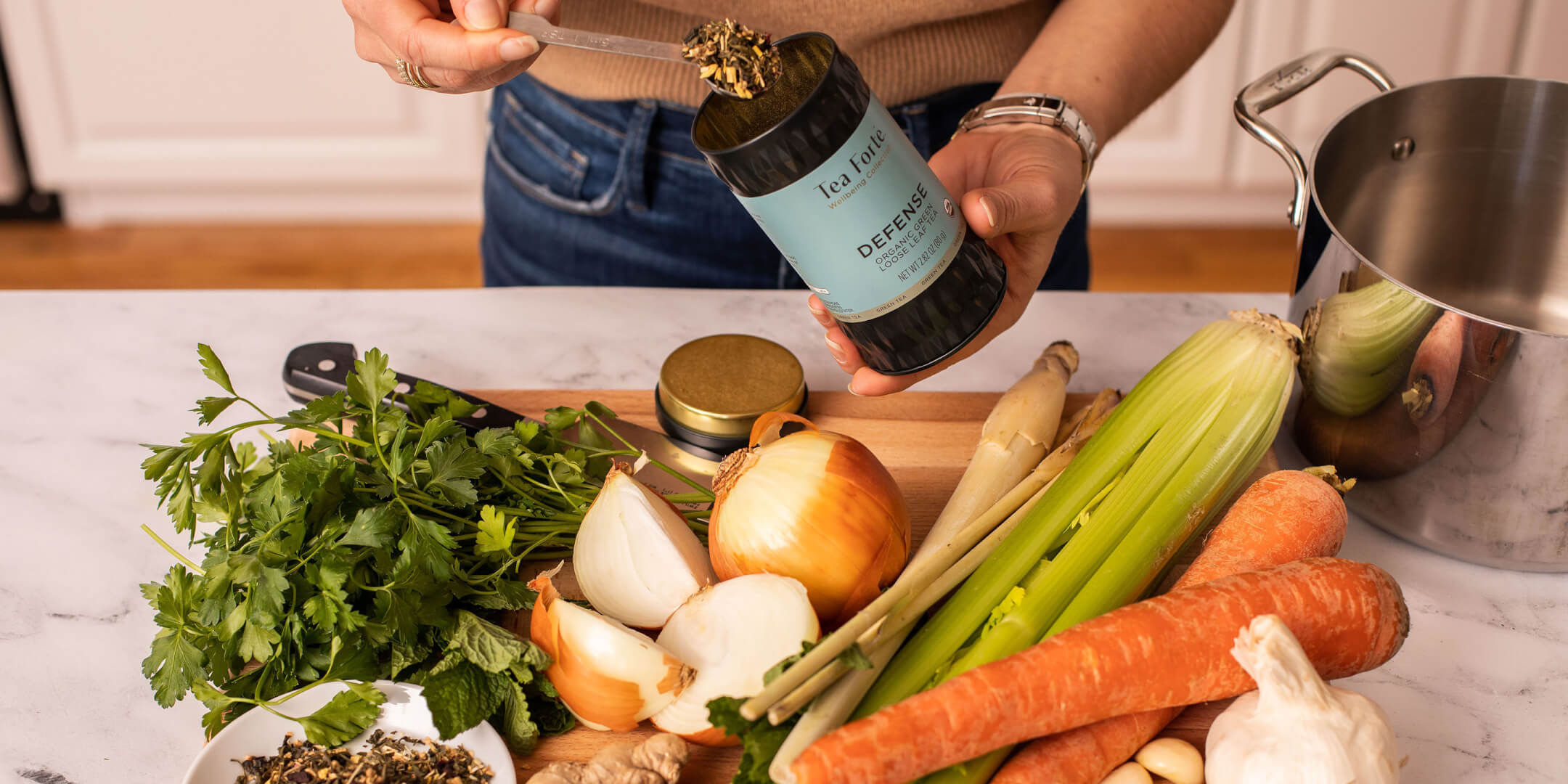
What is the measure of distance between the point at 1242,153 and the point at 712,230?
6.39 ft

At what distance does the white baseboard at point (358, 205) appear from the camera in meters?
3.06

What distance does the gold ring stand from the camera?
0.98m

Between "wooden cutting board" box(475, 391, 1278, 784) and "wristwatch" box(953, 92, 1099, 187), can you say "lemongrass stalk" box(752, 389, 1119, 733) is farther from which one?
"wristwatch" box(953, 92, 1099, 187)

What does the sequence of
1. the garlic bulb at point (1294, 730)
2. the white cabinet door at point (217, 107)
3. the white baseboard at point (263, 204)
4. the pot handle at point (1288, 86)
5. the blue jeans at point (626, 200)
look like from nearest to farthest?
the garlic bulb at point (1294, 730) < the pot handle at point (1288, 86) < the blue jeans at point (626, 200) < the white cabinet door at point (217, 107) < the white baseboard at point (263, 204)

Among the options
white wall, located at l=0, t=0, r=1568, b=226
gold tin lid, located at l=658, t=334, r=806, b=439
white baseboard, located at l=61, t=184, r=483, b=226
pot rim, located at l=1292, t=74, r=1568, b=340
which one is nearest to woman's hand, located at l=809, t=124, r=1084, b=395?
gold tin lid, located at l=658, t=334, r=806, b=439

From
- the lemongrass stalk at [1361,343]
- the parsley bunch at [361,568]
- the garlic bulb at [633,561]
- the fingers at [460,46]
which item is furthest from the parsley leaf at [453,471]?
the lemongrass stalk at [1361,343]

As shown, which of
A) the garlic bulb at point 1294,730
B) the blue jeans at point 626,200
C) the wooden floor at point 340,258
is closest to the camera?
the garlic bulb at point 1294,730

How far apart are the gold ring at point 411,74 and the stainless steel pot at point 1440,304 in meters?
0.76

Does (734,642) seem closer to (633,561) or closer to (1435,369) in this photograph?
(633,561)

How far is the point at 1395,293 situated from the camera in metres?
0.92

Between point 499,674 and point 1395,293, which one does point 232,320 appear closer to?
point 499,674

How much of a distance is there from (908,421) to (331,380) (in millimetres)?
590

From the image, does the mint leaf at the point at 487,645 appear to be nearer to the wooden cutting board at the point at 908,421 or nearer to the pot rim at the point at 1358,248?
the wooden cutting board at the point at 908,421

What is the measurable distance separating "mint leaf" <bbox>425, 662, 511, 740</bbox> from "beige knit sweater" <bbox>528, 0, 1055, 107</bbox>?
2.41 feet
